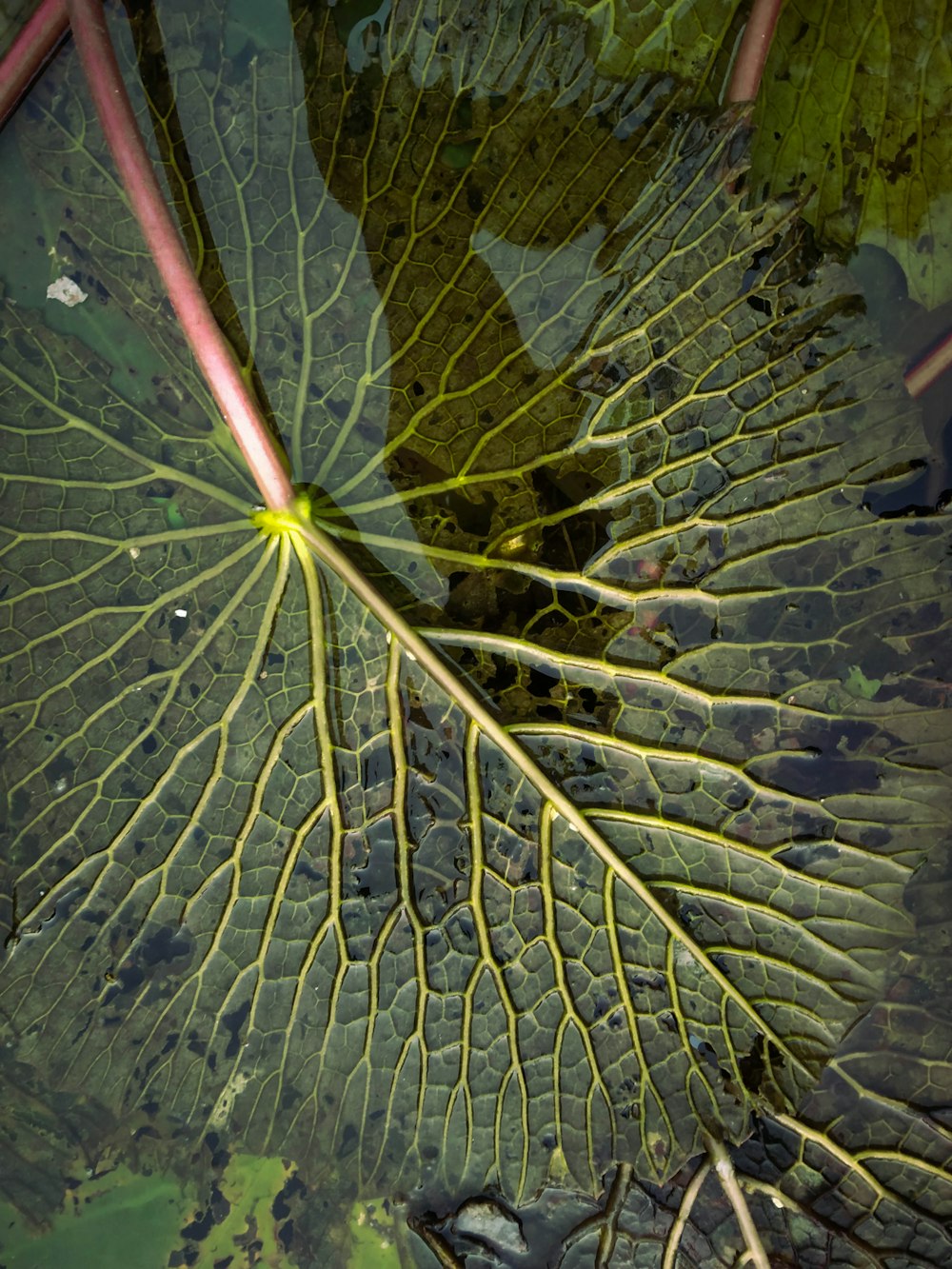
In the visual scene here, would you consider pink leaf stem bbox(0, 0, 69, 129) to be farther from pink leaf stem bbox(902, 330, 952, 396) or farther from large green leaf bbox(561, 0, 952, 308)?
pink leaf stem bbox(902, 330, 952, 396)

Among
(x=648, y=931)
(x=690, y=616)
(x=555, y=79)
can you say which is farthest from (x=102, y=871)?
(x=555, y=79)

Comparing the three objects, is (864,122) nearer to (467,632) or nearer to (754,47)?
(754,47)

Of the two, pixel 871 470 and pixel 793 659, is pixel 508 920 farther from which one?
pixel 871 470

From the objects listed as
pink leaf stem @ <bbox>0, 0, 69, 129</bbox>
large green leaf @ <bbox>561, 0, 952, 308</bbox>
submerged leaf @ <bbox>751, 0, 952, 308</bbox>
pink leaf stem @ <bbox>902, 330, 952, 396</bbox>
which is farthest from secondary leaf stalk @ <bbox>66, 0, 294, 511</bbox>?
pink leaf stem @ <bbox>902, 330, 952, 396</bbox>

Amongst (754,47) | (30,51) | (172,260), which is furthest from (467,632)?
(30,51)

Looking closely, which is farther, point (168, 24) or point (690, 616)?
point (690, 616)

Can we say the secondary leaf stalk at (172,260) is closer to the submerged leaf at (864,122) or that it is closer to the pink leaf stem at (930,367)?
the submerged leaf at (864,122)

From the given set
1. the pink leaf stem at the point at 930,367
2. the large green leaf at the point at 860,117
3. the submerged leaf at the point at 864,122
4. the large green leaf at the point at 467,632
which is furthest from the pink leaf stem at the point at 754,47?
the pink leaf stem at the point at 930,367
